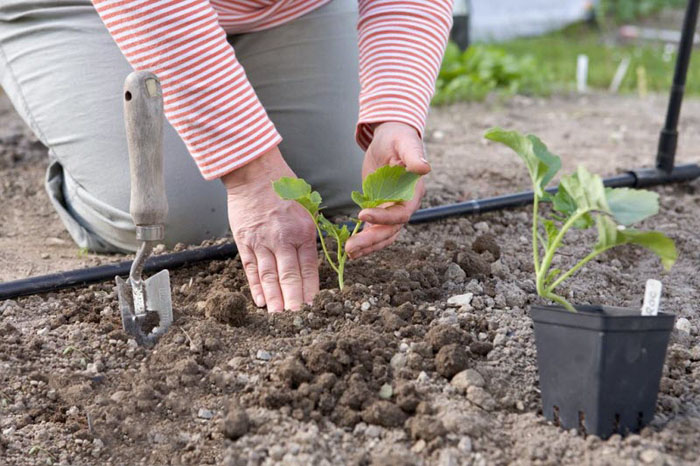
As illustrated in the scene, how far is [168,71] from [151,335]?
491mm

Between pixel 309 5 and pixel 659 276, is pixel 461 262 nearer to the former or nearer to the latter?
pixel 659 276

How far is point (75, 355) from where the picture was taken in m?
1.44

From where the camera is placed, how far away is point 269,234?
1574 mm

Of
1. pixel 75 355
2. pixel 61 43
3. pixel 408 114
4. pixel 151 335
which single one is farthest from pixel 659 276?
pixel 61 43

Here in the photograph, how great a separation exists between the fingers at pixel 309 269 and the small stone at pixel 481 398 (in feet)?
1.37

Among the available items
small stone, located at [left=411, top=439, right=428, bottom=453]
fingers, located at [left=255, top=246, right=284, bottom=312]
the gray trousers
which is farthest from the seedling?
the gray trousers

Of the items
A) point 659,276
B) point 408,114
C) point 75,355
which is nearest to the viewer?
point 75,355

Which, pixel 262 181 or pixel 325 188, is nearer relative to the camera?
pixel 262 181

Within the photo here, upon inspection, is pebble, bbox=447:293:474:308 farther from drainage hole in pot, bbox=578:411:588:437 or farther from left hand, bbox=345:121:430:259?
drainage hole in pot, bbox=578:411:588:437

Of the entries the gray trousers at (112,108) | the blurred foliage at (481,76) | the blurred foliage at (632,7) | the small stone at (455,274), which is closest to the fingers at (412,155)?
the small stone at (455,274)

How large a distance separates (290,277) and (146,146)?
1.22 ft

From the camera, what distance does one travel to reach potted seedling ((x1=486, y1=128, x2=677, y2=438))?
1093 mm

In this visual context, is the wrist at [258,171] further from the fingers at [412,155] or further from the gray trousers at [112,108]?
the gray trousers at [112,108]

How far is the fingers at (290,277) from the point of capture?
1.53 metres
